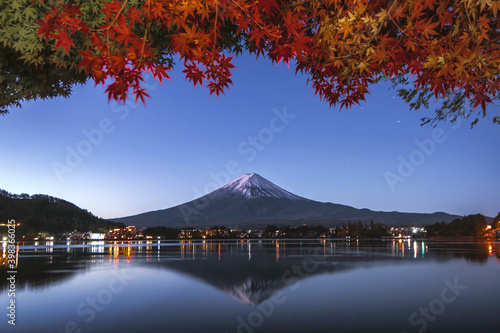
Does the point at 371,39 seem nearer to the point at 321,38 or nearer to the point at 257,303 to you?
the point at 321,38

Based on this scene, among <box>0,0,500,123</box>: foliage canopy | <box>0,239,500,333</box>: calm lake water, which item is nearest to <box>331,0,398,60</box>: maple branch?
<box>0,0,500,123</box>: foliage canopy

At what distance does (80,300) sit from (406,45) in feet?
32.4

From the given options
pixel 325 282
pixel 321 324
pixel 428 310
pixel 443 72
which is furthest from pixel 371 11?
pixel 325 282

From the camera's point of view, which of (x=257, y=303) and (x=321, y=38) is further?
(x=257, y=303)

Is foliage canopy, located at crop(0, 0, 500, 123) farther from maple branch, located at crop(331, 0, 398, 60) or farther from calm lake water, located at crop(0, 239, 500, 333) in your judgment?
calm lake water, located at crop(0, 239, 500, 333)

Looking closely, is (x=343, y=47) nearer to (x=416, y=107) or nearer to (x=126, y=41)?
(x=126, y=41)

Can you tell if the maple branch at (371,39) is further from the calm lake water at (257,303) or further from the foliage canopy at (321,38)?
the calm lake water at (257,303)

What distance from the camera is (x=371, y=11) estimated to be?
11.1 ft

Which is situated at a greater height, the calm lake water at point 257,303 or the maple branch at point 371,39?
the maple branch at point 371,39

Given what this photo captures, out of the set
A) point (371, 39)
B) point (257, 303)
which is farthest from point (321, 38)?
point (257, 303)

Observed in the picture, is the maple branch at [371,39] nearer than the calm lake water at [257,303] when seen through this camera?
Yes

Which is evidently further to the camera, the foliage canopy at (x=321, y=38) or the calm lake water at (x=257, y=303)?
the calm lake water at (x=257, y=303)

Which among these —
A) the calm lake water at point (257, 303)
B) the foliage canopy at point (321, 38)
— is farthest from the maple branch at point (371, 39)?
the calm lake water at point (257, 303)

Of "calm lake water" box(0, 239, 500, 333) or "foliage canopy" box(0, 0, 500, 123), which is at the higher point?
"foliage canopy" box(0, 0, 500, 123)
